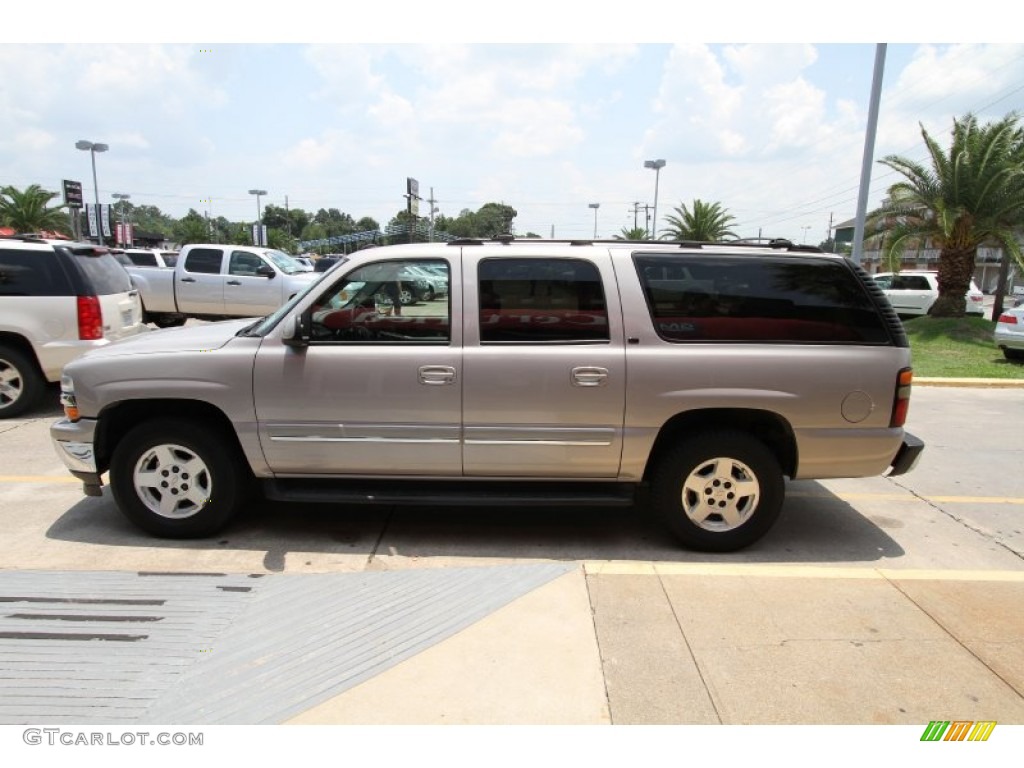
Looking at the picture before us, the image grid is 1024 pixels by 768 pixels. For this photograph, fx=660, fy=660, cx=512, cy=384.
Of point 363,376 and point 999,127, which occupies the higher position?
point 999,127

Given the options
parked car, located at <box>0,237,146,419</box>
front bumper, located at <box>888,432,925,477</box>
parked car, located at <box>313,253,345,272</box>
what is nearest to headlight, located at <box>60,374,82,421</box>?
parked car, located at <box>0,237,146,419</box>

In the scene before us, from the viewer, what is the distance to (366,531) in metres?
4.27

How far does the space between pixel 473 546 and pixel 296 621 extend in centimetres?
120

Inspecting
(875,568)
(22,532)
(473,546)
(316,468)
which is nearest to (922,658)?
(875,568)

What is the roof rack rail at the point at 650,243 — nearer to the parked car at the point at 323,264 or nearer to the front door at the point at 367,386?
the front door at the point at 367,386

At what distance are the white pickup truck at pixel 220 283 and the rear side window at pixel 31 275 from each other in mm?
6352

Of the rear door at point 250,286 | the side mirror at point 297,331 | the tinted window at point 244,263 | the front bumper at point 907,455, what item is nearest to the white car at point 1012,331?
the front bumper at point 907,455

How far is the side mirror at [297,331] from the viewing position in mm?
3773

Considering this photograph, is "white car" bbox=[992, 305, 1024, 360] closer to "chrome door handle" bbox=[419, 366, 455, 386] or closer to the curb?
the curb

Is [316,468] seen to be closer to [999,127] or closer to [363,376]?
[363,376]

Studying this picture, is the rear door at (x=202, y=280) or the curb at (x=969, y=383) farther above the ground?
the rear door at (x=202, y=280)

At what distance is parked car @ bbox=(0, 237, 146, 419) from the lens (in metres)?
6.80

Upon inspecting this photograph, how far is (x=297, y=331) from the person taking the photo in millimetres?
3775

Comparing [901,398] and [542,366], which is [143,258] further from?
[901,398]
